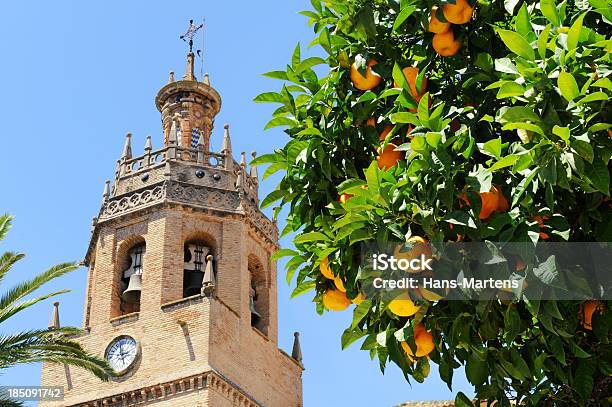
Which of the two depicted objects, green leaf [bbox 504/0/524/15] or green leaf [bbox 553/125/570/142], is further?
green leaf [bbox 504/0/524/15]

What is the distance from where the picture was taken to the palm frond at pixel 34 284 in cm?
1694

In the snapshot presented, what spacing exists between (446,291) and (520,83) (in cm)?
114

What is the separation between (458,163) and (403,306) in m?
0.79

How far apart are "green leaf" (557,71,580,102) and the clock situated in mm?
29342

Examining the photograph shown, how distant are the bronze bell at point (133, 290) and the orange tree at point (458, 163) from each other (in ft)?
93.2

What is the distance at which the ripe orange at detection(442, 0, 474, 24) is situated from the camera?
5883mm

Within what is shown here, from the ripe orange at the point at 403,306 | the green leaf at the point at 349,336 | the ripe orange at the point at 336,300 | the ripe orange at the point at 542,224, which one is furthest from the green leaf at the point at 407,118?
the green leaf at the point at 349,336

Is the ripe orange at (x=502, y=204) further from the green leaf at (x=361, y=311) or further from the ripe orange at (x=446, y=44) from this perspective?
the ripe orange at (x=446, y=44)

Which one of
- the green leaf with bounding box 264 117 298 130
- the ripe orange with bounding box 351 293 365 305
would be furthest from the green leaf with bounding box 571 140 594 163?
the green leaf with bounding box 264 117 298 130

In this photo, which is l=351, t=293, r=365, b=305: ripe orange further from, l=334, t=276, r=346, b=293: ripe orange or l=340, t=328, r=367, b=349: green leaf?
l=340, t=328, r=367, b=349: green leaf

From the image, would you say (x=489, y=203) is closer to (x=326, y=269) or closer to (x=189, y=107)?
(x=326, y=269)

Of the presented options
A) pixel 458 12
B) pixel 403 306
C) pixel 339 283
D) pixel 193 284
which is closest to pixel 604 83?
pixel 458 12

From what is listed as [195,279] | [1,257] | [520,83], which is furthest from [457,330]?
[195,279]

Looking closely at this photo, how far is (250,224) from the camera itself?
119 ft
